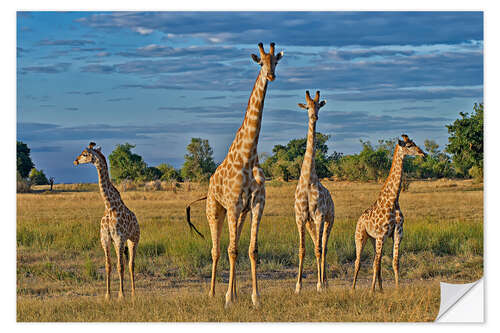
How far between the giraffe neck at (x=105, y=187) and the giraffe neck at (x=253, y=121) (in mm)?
2061

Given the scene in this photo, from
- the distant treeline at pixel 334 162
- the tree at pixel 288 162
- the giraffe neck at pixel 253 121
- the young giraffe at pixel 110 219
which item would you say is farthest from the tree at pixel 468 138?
the tree at pixel 288 162

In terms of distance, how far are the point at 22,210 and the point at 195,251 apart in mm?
8883

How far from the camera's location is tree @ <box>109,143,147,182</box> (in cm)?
2777

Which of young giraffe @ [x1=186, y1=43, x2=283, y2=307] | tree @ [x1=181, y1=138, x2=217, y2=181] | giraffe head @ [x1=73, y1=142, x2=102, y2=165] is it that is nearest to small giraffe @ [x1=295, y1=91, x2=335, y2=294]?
young giraffe @ [x1=186, y1=43, x2=283, y2=307]

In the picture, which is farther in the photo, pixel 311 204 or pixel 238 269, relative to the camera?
pixel 238 269

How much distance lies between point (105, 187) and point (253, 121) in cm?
243

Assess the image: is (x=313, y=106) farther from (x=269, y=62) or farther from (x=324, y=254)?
(x=324, y=254)

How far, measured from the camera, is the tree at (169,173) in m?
29.2

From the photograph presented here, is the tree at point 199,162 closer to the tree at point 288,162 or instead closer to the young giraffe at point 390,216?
the tree at point 288,162

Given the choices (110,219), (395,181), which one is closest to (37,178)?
(110,219)

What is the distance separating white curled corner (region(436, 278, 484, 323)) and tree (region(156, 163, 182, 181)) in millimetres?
20993

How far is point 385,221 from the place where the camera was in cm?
846

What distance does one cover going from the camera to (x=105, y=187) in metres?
8.36
